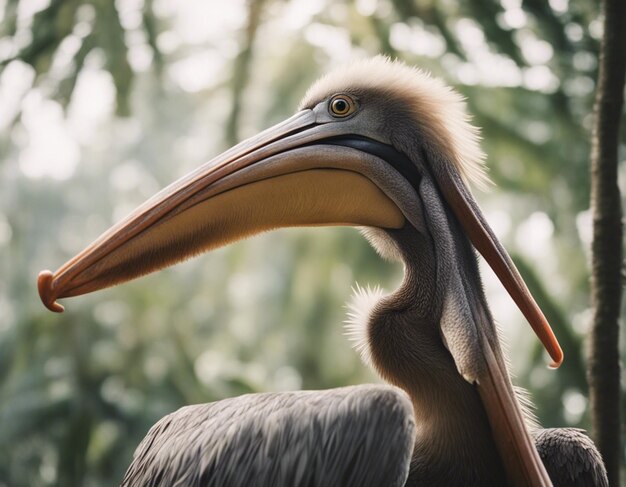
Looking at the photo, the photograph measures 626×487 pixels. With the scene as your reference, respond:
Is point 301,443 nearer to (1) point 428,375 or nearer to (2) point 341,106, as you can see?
(1) point 428,375

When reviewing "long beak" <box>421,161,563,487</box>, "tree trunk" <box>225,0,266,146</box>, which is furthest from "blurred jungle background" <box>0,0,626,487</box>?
"long beak" <box>421,161,563,487</box>

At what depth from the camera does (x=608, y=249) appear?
3047mm

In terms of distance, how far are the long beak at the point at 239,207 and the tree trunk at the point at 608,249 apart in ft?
2.61

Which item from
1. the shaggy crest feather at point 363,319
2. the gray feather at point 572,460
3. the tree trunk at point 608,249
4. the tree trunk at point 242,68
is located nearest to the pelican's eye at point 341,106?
the shaggy crest feather at point 363,319

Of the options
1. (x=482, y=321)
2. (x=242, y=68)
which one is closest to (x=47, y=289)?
(x=482, y=321)

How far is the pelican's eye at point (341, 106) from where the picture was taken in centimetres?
295

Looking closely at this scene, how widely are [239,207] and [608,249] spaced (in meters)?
1.37

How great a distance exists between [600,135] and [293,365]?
4.34 meters

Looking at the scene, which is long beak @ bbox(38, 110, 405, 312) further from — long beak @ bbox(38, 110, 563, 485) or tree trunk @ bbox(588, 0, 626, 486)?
tree trunk @ bbox(588, 0, 626, 486)

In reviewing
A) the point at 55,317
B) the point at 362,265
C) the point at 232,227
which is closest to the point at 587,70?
the point at 362,265

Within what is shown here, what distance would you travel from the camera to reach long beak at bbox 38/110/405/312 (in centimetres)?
262

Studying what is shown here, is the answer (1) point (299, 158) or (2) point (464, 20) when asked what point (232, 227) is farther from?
(2) point (464, 20)

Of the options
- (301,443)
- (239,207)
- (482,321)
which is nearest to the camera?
(301,443)

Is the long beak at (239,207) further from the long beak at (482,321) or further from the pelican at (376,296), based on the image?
the long beak at (482,321)
